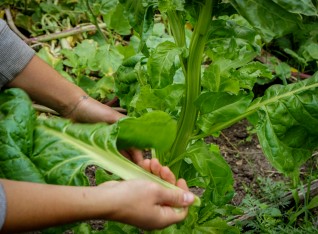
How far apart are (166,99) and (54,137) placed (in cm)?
33

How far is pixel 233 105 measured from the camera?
133 cm

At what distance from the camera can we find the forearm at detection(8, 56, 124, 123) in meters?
1.44

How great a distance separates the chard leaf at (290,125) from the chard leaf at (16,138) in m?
0.62

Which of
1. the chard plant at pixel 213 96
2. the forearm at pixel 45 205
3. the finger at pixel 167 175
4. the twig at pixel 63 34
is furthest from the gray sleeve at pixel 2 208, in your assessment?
the twig at pixel 63 34

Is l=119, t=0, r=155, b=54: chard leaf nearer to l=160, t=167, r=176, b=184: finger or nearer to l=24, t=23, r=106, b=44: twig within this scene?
l=160, t=167, r=176, b=184: finger

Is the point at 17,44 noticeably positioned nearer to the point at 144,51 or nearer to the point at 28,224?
the point at 144,51

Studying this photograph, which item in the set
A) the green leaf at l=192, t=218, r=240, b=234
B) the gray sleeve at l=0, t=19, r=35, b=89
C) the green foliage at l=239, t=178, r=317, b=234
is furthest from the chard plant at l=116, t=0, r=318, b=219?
Result: the green foliage at l=239, t=178, r=317, b=234

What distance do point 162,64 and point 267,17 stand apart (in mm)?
336

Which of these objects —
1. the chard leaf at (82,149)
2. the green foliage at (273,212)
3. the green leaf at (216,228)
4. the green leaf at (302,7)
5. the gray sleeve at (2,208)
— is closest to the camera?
the gray sleeve at (2,208)

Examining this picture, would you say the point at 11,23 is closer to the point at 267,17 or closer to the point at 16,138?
the point at 16,138

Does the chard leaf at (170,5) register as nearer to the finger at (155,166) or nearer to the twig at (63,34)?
the finger at (155,166)

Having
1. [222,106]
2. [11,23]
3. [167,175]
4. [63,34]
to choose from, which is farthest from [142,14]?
[11,23]

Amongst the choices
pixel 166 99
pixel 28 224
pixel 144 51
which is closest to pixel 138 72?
pixel 144 51

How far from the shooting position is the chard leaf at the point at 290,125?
53.4 inches
